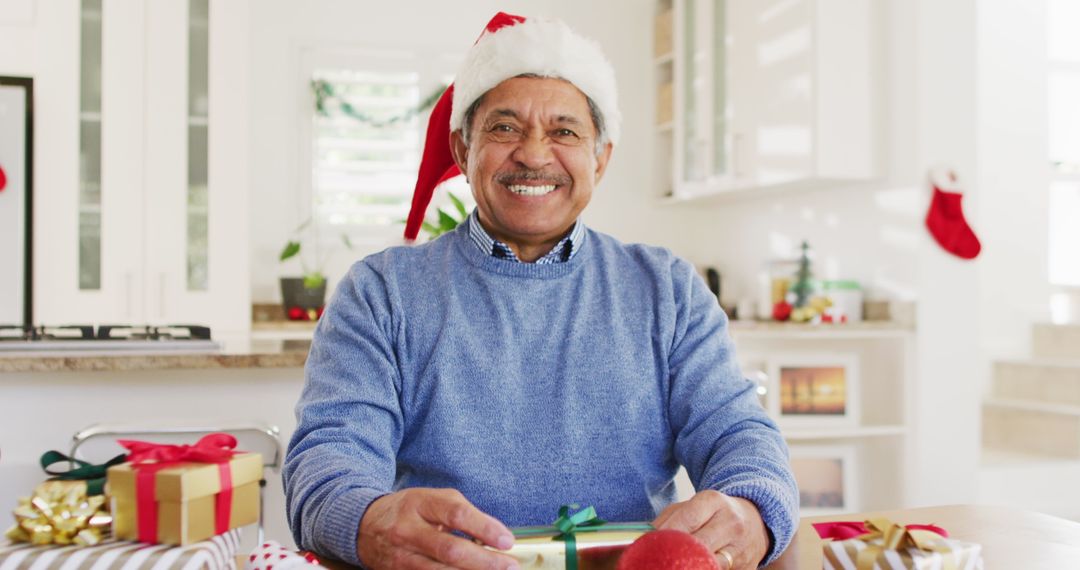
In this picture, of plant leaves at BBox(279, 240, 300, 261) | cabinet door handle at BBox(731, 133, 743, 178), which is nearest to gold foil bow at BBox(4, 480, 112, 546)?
plant leaves at BBox(279, 240, 300, 261)

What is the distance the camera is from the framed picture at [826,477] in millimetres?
3434

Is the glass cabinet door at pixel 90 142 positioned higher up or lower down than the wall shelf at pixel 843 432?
higher up

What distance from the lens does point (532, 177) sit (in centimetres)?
133

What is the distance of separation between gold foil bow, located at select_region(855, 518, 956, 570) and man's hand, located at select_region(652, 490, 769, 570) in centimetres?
17

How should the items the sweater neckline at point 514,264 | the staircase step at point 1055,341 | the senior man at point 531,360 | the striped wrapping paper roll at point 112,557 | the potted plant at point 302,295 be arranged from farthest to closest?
the staircase step at point 1055,341 → the potted plant at point 302,295 → the sweater neckline at point 514,264 → the senior man at point 531,360 → the striped wrapping paper roll at point 112,557

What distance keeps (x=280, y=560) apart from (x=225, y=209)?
303cm

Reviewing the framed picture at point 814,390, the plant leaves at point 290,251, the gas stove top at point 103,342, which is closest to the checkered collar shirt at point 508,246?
the gas stove top at point 103,342

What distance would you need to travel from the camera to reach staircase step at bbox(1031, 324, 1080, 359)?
4.37 metres

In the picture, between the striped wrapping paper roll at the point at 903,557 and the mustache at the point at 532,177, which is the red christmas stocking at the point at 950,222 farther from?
the striped wrapping paper roll at the point at 903,557

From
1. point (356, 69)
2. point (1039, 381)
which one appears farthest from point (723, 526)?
point (1039, 381)

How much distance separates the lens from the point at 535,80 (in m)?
1.34

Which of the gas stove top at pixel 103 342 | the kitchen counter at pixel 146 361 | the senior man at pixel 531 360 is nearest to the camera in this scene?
the senior man at pixel 531 360

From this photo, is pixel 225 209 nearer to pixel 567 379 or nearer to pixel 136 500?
pixel 567 379

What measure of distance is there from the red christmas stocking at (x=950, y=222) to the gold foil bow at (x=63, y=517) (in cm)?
314
